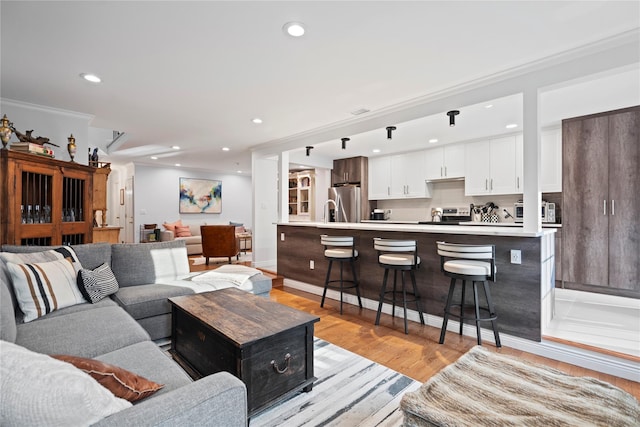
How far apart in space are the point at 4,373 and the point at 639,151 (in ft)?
17.7

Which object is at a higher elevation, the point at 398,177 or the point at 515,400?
the point at 398,177

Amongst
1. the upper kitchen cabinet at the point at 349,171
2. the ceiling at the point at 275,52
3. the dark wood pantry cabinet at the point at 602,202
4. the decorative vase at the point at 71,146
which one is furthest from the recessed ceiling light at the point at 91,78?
the dark wood pantry cabinet at the point at 602,202

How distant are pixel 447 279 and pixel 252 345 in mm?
2208

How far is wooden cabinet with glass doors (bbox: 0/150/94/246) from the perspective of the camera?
2.86m

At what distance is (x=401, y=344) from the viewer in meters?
2.74

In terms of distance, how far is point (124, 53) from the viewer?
2453 mm

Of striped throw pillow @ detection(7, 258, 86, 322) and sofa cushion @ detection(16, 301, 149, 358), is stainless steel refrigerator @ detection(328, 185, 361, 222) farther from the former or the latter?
sofa cushion @ detection(16, 301, 149, 358)

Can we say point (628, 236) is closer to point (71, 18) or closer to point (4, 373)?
point (4, 373)

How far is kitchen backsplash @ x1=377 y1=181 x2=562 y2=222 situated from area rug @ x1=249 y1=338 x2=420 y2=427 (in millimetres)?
4047

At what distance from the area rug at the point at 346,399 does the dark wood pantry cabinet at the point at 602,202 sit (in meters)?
3.41

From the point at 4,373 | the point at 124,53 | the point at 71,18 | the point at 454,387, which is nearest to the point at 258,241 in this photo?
the point at 124,53

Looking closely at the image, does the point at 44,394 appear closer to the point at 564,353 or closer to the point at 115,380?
the point at 115,380

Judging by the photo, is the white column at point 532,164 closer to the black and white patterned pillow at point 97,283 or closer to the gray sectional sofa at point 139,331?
the gray sectional sofa at point 139,331

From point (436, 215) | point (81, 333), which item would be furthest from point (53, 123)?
point (436, 215)
